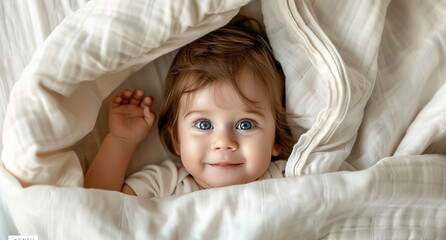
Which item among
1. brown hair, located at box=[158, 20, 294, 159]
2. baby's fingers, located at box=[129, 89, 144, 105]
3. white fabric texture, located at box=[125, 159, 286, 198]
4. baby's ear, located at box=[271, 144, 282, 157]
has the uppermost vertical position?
brown hair, located at box=[158, 20, 294, 159]

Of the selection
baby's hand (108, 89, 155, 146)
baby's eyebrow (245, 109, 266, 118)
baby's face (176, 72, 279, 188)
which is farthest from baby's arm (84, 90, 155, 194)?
baby's eyebrow (245, 109, 266, 118)

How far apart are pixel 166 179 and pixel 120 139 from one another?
121 millimetres

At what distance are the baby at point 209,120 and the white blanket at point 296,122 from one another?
4 centimetres

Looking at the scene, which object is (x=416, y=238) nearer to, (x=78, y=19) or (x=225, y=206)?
(x=225, y=206)

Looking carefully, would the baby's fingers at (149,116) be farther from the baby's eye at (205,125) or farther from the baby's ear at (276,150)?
the baby's ear at (276,150)

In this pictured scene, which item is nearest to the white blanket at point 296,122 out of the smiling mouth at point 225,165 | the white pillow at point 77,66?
the white pillow at point 77,66

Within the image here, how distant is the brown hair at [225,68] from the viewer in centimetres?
111

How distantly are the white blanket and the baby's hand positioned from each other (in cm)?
4

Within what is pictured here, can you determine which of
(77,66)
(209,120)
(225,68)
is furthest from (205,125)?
(77,66)

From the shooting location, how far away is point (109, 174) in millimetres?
1136

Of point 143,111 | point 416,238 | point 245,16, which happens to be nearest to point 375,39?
point 245,16

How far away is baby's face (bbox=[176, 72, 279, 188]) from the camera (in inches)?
43.3

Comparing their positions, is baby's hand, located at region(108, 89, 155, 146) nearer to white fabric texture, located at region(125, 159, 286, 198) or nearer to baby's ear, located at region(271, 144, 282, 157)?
white fabric texture, located at region(125, 159, 286, 198)

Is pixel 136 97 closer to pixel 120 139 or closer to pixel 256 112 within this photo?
pixel 120 139
